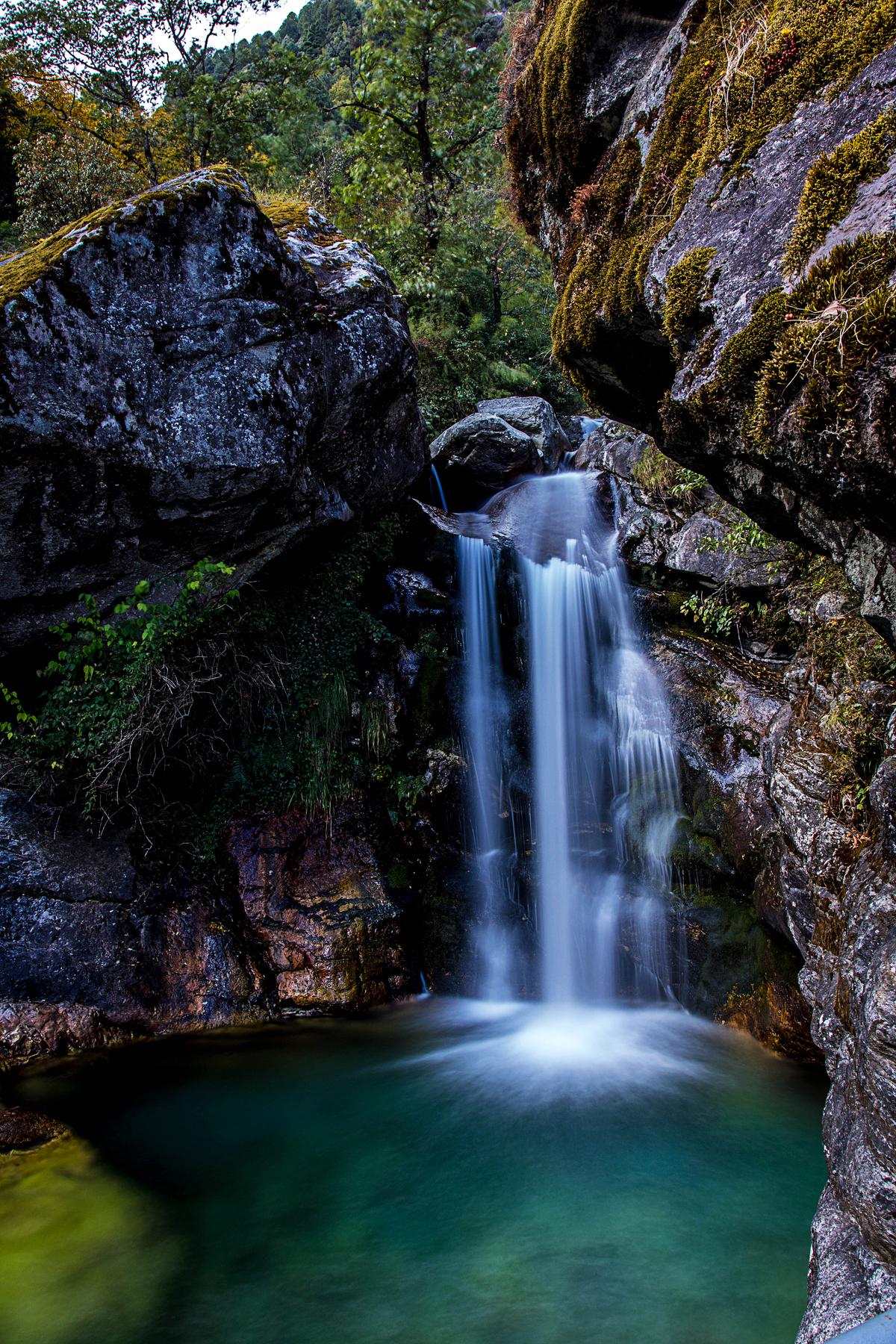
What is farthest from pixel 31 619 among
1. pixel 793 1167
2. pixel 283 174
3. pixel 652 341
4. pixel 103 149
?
pixel 283 174

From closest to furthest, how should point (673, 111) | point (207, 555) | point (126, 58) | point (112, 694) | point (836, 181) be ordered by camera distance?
point (836, 181) → point (673, 111) → point (112, 694) → point (207, 555) → point (126, 58)

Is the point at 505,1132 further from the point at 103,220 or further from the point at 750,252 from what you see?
the point at 103,220

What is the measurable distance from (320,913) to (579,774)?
3082 millimetres

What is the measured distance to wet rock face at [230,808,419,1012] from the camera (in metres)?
7.26

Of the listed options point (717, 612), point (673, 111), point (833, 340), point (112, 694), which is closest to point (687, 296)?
point (833, 340)

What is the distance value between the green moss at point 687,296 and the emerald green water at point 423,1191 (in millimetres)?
4922

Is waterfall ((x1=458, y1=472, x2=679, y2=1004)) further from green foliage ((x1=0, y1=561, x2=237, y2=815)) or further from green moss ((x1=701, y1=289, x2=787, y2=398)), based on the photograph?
green moss ((x1=701, y1=289, x2=787, y2=398))

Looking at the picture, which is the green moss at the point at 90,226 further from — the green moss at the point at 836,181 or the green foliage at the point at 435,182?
the green foliage at the point at 435,182

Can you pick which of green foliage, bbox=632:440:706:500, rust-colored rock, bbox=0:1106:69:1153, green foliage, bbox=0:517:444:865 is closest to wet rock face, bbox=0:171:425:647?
green foliage, bbox=0:517:444:865

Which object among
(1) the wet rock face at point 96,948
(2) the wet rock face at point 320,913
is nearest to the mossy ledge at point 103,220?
(1) the wet rock face at point 96,948

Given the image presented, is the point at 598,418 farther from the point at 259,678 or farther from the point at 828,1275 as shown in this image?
the point at 828,1275

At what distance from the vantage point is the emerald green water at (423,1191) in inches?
153

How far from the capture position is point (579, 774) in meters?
8.05

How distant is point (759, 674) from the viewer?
7344mm
